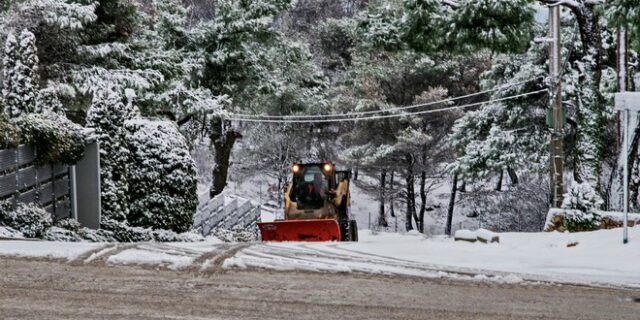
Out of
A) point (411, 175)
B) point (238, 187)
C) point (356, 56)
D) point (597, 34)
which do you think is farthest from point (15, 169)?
point (238, 187)

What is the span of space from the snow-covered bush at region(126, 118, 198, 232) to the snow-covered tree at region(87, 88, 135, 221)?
1.64 ft

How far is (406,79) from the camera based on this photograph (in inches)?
1430

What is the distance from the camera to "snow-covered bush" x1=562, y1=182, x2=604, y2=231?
1516 cm

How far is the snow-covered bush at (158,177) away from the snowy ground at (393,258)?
586 cm

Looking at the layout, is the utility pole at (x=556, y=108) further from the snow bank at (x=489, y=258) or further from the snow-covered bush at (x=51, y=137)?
the snow-covered bush at (x=51, y=137)

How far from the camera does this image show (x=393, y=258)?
9805 mm

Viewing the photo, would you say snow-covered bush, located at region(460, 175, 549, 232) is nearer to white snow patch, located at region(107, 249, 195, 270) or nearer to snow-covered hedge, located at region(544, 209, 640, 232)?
snow-covered hedge, located at region(544, 209, 640, 232)

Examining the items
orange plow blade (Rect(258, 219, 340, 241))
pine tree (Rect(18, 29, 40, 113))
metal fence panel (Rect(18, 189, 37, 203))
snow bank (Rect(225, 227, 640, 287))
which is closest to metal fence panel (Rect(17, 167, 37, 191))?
metal fence panel (Rect(18, 189, 37, 203))

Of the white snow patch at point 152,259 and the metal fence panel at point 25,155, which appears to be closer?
the white snow patch at point 152,259

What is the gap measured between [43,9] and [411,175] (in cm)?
1772

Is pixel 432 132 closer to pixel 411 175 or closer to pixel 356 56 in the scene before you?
pixel 411 175

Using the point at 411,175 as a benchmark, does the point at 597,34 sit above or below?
above

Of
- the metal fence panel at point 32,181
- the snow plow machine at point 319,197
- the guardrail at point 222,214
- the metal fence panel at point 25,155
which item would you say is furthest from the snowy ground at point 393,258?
the guardrail at point 222,214

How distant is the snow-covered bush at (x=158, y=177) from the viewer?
54.6 feet
